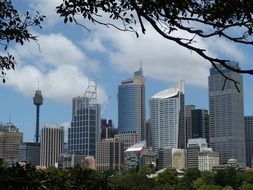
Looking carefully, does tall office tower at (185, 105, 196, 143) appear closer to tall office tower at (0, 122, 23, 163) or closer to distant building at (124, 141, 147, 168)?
distant building at (124, 141, 147, 168)

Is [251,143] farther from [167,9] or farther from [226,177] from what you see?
[167,9]

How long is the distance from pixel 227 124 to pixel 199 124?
1126 centimetres

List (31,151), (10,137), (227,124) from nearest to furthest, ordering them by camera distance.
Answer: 1. (10,137)
2. (227,124)
3. (31,151)

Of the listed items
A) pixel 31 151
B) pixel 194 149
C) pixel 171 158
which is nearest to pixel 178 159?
pixel 171 158

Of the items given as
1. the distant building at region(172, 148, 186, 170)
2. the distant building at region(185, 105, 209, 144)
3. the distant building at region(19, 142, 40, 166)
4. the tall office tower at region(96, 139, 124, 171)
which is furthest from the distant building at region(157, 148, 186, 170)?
the distant building at region(19, 142, 40, 166)

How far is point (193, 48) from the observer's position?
4676mm

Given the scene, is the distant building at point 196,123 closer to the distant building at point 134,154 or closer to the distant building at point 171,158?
the distant building at point 134,154

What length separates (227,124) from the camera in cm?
18350

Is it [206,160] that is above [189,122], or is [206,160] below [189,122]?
below

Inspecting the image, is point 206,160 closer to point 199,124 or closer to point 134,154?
point 134,154

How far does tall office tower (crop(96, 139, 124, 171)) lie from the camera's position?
175250 mm

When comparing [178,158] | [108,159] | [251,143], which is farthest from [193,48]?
[251,143]

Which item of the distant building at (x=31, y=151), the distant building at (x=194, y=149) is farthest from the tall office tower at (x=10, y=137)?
the distant building at (x=194, y=149)

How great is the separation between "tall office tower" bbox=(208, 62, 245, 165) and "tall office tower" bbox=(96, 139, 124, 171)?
94.7 ft
